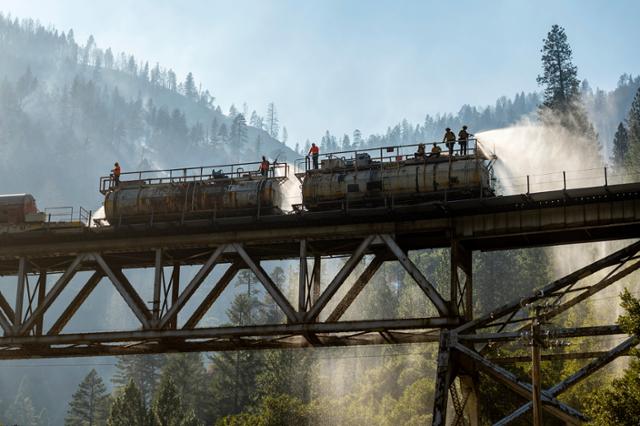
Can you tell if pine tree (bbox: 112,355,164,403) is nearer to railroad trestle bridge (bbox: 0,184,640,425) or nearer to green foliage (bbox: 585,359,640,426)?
railroad trestle bridge (bbox: 0,184,640,425)

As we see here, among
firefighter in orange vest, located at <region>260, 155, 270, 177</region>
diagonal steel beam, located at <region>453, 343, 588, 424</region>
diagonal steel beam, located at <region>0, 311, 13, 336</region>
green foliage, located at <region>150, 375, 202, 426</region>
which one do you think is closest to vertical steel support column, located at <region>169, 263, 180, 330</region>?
firefighter in orange vest, located at <region>260, 155, 270, 177</region>

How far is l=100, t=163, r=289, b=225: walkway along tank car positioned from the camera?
113 ft

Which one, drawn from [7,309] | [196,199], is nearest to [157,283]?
[196,199]

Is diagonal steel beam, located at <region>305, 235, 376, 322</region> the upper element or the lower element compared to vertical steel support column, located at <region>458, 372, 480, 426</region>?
upper

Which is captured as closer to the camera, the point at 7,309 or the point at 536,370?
the point at 536,370

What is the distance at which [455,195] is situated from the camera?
106 ft

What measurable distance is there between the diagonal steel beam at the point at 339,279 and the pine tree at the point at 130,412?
242 ft

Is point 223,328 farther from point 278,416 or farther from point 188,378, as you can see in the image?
point 188,378

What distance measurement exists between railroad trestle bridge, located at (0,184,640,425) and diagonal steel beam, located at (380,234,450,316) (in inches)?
1.7

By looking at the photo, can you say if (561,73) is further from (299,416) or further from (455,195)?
(455,195)

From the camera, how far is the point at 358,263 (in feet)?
108

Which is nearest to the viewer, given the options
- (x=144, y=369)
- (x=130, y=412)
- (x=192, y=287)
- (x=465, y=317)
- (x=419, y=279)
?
(x=419, y=279)

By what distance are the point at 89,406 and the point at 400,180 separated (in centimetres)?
12744

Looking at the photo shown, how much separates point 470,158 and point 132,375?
435 feet
